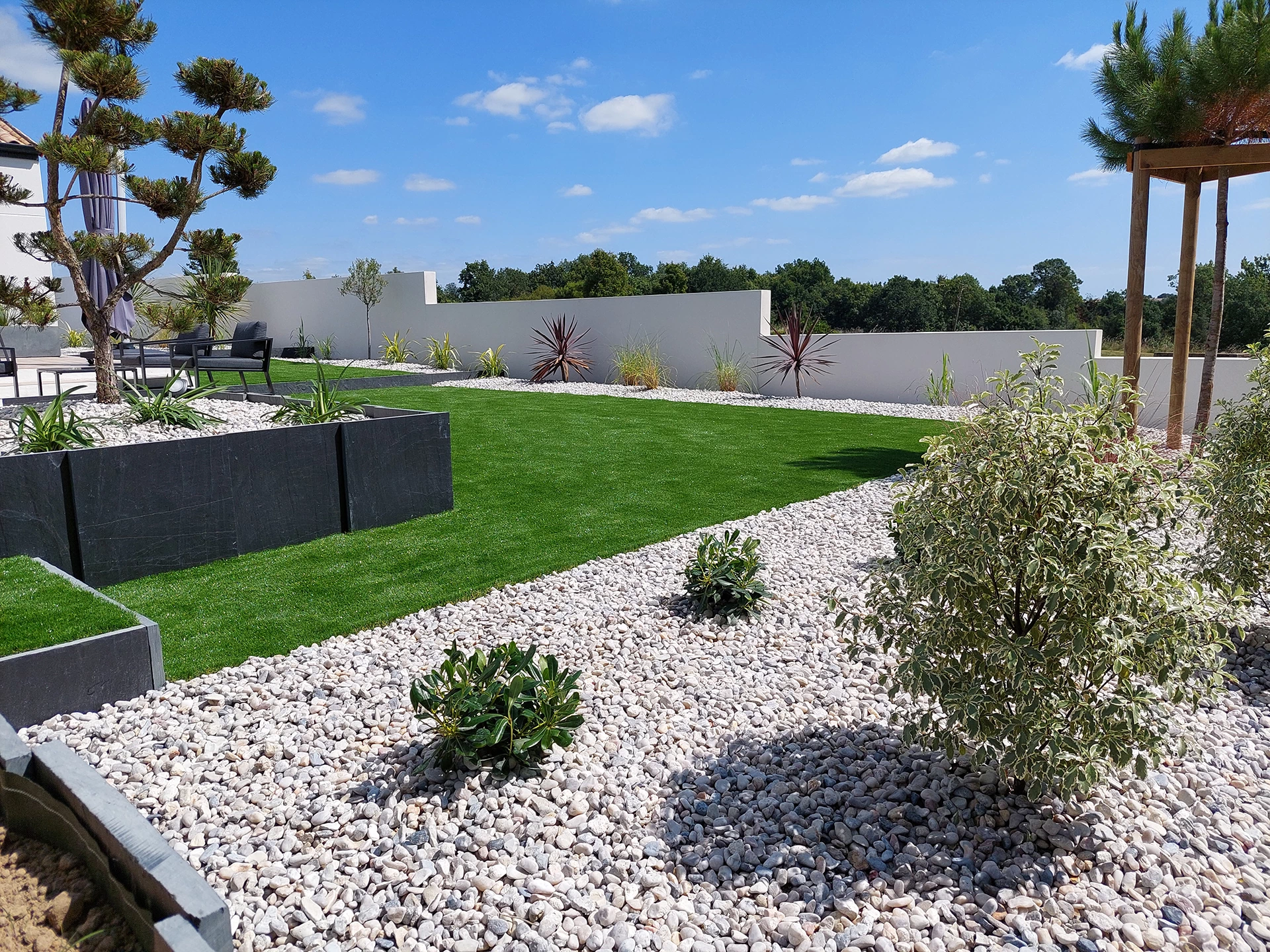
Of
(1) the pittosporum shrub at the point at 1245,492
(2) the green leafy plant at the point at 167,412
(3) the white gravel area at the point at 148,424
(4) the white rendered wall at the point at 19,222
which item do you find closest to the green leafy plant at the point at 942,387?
(1) the pittosporum shrub at the point at 1245,492

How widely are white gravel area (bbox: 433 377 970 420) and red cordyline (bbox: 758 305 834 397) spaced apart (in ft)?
1.23

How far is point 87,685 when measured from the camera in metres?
2.80

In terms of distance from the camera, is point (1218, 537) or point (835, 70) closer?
point (1218, 537)

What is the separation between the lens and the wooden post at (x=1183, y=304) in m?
7.28

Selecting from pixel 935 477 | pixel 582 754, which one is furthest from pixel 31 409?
pixel 935 477

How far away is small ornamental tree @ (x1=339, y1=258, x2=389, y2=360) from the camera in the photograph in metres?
16.6

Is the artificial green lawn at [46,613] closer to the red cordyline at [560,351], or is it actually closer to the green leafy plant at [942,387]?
the green leafy plant at [942,387]

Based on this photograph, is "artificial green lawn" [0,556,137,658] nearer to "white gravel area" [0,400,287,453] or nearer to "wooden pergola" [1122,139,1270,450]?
"white gravel area" [0,400,287,453]

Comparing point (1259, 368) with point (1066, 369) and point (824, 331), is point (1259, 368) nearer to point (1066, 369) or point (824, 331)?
point (1066, 369)

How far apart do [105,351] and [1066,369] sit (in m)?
11.1

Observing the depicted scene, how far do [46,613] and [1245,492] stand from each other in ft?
15.6

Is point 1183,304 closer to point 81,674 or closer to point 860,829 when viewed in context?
point 860,829

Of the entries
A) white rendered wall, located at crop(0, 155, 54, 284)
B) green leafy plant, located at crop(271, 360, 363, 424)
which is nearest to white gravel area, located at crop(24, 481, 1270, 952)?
green leafy plant, located at crop(271, 360, 363, 424)

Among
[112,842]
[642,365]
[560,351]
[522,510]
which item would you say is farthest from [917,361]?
[112,842]
